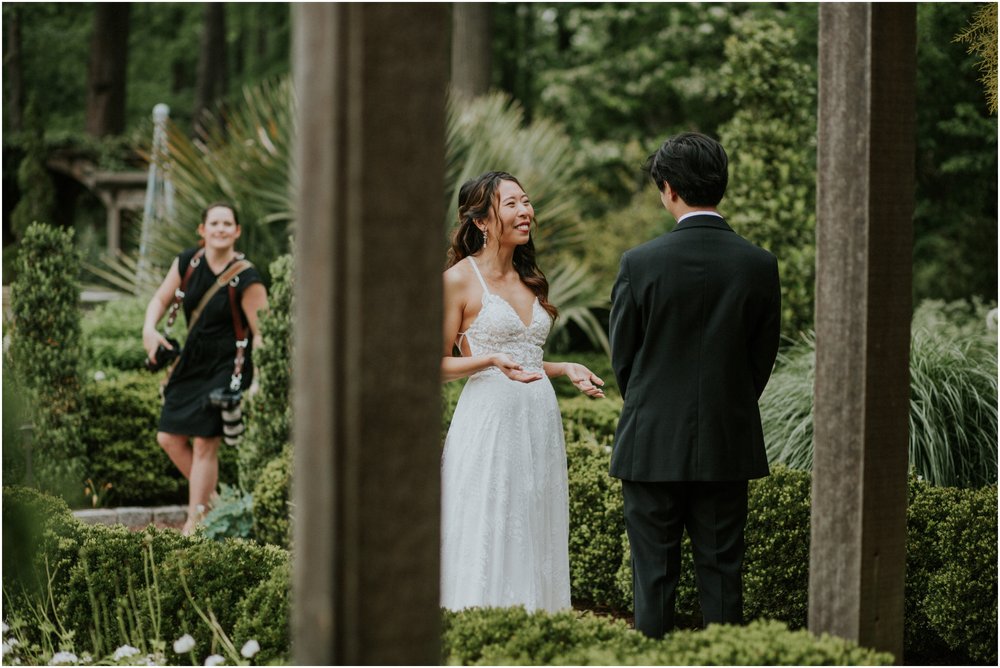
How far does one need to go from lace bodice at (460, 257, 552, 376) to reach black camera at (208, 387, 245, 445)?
2652mm

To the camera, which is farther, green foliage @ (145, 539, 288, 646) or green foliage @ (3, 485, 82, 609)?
green foliage @ (3, 485, 82, 609)

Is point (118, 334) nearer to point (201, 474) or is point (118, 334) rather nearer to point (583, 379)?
point (201, 474)

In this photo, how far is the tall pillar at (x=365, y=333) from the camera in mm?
2018

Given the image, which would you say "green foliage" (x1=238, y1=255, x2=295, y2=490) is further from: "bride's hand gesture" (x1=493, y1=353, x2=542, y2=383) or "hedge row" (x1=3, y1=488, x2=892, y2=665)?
"bride's hand gesture" (x1=493, y1=353, x2=542, y2=383)

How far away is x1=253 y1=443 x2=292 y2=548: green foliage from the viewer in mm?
6031

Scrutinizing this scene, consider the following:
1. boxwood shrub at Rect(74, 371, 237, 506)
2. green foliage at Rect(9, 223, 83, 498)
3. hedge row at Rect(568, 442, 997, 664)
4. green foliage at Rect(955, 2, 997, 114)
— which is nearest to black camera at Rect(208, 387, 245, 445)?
green foliage at Rect(9, 223, 83, 498)

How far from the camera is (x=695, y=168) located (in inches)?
151

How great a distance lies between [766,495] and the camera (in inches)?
199

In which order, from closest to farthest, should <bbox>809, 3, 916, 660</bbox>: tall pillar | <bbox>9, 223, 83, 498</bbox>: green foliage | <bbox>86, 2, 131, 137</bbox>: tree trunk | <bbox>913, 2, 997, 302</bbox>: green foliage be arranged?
<bbox>809, 3, 916, 660</bbox>: tall pillar → <bbox>9, 223, 83, 498</bbox>: green foliage → <bbox>913, 2, 997, 302</bbox>: green foliage → <bbox>86, 2, 131, 137</bbox>: tree trunk

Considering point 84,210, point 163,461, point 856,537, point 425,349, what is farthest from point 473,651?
point 84,210

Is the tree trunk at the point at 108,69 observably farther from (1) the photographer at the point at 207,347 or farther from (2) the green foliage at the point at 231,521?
(2) the green foliage at the point at 231,521

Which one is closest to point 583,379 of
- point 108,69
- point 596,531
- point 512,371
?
point 512,371

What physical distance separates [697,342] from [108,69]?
2169 cm

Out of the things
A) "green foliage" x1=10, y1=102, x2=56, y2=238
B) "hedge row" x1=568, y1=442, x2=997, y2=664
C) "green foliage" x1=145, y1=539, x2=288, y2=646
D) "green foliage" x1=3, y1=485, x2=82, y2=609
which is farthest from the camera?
"green foliage" x1=10, y1=102, x2=56, y2=238
